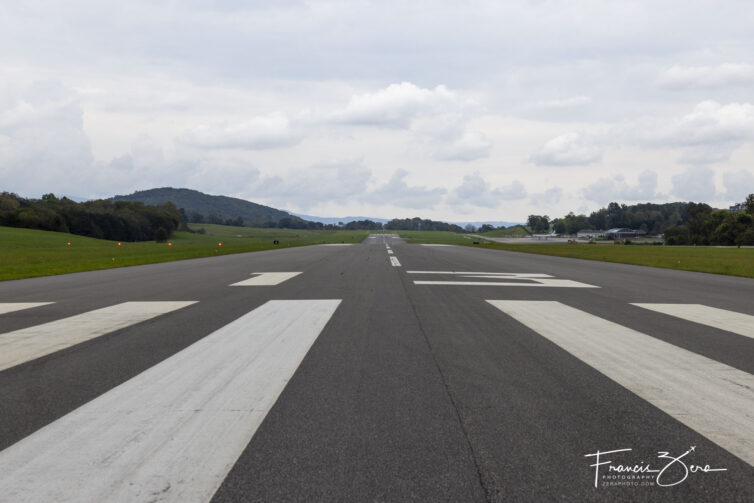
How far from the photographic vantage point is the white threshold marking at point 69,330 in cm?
514

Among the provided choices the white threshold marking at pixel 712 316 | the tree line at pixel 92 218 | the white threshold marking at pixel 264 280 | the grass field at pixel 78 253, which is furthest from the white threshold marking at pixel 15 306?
the tree line at pixel 92 218

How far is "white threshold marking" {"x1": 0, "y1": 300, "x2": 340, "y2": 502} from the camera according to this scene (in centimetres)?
239

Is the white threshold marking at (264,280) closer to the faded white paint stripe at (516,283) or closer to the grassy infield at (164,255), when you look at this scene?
the faded white paint stripe at (516,283)

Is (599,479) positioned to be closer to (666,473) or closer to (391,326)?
(666,473)

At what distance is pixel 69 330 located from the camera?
6.34 meters

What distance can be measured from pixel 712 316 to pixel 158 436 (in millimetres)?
8403

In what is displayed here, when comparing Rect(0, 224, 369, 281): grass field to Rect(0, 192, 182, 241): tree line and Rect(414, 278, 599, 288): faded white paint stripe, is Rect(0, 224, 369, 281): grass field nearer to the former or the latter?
Rect(0, 192, 182, 241): tree line

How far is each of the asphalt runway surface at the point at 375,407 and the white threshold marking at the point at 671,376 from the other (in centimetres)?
2

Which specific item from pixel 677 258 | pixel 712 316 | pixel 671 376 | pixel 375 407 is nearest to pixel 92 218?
pixel 677 258

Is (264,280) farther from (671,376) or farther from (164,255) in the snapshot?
(164,255)

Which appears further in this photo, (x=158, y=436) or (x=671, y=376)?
(x=671, y=376)

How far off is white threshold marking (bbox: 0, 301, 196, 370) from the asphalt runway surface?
0.05m

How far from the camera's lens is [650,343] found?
18.7 ft

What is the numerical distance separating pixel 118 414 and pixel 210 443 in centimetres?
94
